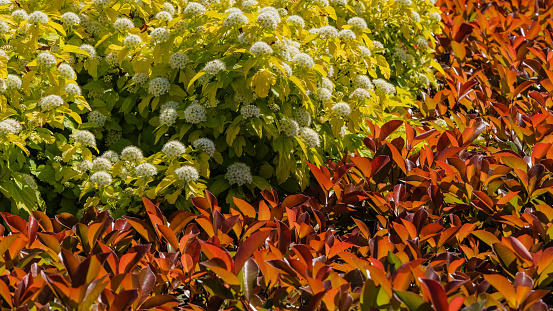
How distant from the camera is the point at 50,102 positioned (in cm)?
309

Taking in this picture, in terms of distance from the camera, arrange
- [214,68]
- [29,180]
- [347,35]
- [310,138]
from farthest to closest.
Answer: [347,35] → [310,138] → [29,180] → [214,68]

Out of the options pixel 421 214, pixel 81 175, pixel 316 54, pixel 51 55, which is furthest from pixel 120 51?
pixel 421 214

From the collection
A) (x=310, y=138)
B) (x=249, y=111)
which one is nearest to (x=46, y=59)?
(x=249, y=111)

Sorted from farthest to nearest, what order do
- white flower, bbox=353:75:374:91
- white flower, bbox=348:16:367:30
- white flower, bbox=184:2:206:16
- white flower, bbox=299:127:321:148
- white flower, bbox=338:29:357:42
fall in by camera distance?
white flower, bbox=348:16:367:30, white flower, bbox=353:75:374:91, white flower, bbox=338:29:357:42, white flower, bbox=184:2:206:16, white flower, bbox=299:127:321:148

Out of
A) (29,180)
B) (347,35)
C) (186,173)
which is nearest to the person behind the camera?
(186,173)

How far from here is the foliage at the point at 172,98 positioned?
3.01 m

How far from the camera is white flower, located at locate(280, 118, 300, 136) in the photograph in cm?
312

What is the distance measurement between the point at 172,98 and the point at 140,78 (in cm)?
26

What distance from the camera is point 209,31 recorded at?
326 centimetres

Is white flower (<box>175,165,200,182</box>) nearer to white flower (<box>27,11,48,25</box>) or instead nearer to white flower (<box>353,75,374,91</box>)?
white flower (<box>27,11,48,25</box>)

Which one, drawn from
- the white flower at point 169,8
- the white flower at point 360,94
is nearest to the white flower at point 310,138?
the white flower at point 360,94

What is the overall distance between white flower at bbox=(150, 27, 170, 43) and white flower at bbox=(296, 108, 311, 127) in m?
0.99

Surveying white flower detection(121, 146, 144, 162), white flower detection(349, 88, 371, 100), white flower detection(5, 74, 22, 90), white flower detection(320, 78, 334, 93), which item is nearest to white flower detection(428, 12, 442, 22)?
white flower detection(349, 88, 371, 100)

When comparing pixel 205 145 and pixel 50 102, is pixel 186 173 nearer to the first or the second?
pixel 205 145
